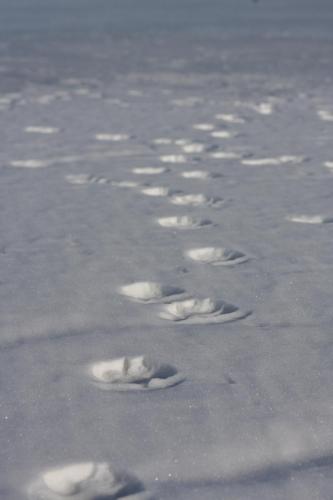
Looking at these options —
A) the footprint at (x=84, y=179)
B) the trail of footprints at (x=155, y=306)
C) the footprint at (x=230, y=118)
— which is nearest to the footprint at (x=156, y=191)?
the trail of footprints at (x=155, y=306)

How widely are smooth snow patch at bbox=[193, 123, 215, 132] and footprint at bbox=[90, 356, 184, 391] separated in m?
4.31

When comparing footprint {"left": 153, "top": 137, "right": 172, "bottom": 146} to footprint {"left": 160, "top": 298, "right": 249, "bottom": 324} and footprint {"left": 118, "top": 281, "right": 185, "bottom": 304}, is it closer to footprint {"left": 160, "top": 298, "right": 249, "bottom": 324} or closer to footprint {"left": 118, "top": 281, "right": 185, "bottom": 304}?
footprint {"left": 118, "top": 281, "right": 185, "bottom": 304}

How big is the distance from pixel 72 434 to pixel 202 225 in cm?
174

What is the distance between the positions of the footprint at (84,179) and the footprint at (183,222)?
90 cm

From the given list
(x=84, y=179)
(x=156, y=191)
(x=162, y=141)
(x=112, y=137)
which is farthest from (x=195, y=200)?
(x=112, y=137)

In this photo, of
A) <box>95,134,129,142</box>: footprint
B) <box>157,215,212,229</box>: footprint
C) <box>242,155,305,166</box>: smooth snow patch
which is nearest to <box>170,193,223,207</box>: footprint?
<box>157,215,212,229</box>: footprint

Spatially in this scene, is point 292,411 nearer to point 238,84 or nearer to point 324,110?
point 324,110

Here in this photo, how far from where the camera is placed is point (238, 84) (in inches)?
378

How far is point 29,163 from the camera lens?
4684mm

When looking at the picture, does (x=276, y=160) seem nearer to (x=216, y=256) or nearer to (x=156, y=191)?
(x=156, y=191)

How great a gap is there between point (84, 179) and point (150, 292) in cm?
188

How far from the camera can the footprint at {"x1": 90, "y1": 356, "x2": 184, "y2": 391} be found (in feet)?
6.14

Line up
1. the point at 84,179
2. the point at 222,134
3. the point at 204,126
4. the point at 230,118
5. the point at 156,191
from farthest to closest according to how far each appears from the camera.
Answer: the point at 230,118
the point at 204,126
the point at 222,134
the point at 84,179
the point at 156,191

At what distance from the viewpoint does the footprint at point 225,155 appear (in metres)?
4.91
